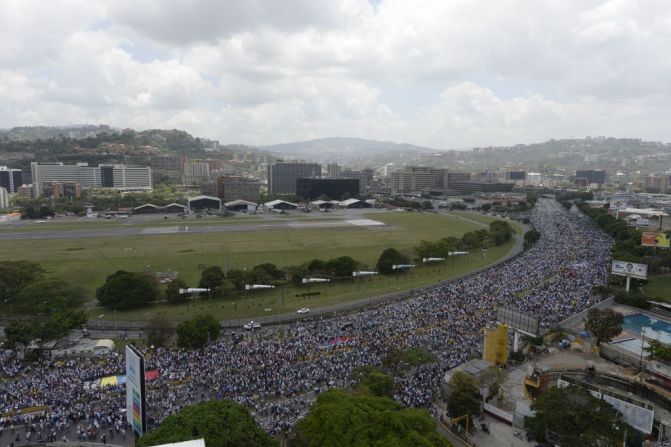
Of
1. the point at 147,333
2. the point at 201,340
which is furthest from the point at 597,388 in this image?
the point at 147,333

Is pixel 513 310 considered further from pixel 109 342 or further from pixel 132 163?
pixel 132 163

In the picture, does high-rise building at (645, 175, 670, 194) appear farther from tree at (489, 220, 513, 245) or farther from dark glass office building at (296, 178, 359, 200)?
tree at (489, 220, 513, 245)

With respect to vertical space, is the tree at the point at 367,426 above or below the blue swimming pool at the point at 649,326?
above

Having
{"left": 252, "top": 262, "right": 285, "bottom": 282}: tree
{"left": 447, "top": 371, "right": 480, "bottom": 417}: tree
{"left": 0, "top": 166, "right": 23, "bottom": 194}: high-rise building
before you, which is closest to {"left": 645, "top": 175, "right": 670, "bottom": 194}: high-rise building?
{"left": 252, "top": 262, "right": 285, "bottom": 282}: tree

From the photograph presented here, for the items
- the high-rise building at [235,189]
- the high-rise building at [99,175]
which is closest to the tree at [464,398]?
the high-rise building at [235,189]

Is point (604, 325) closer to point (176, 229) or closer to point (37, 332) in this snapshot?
point (37, 332)

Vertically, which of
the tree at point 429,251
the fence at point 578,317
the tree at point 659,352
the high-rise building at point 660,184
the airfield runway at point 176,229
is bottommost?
the airfield runway at point 176,229

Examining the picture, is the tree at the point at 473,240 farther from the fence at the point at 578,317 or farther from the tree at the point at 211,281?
the tree at the point at 211,281
